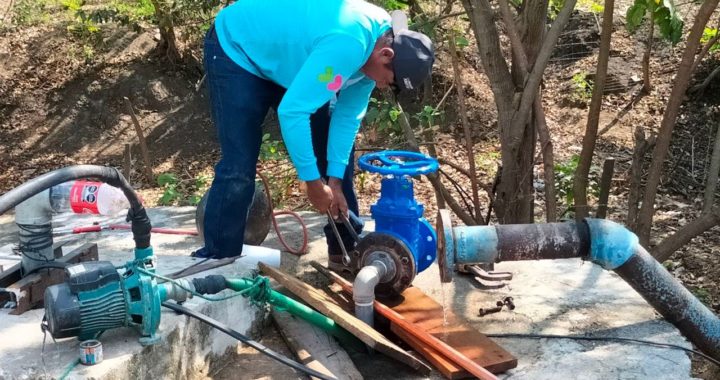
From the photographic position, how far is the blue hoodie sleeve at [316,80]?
2.68 m

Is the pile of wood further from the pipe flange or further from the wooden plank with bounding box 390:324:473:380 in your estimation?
the pipe flange

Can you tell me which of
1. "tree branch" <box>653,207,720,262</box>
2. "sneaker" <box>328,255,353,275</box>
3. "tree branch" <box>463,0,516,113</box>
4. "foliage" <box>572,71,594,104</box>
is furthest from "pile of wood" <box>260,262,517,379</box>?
"foliage" <box>572,71,594,104</box>

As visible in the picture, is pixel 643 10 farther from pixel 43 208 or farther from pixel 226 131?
pixel 43 208

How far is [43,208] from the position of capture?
259cm

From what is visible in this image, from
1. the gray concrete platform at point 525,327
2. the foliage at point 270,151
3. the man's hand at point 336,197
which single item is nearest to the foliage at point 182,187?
the foliage at point 270,151

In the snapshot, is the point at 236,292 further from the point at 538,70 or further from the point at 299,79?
the point at 538,70

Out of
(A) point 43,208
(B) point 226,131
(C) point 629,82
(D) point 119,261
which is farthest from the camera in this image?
(C) point 629,82

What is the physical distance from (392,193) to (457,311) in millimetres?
606

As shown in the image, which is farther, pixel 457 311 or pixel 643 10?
pixel 643 10

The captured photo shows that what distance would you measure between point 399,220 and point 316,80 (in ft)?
2.30

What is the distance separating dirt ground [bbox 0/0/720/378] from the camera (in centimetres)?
757

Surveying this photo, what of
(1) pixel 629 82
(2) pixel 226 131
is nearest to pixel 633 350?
(2) pixel 226 131

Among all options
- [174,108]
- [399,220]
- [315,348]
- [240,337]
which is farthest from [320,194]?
[174,108]

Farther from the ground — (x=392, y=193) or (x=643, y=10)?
(x=643, y=10)
